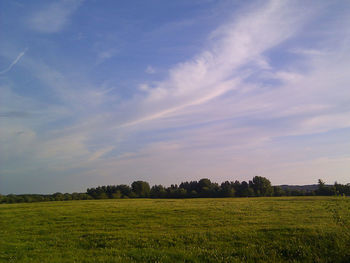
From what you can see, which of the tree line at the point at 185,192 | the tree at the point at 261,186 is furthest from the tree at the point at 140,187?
the tree at the point at 261,186

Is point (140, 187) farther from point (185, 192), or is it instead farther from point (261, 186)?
point (261, 186)

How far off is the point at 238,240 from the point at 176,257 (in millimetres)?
4321

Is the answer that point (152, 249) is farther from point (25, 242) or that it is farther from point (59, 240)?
point (25, 242)

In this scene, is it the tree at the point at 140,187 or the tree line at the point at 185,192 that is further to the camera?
the tree at the point at 140,187

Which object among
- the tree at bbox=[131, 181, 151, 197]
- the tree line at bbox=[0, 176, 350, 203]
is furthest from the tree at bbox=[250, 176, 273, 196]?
the tree at bbox=[131, 181, 151, 197]

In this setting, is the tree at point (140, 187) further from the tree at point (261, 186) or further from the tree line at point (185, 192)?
the tree at point (261, 186)

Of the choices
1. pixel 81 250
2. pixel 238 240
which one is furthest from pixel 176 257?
pixel 81 250

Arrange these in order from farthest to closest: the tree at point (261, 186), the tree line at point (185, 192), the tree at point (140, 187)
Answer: the tree at point (140, 187) < the tree at point (261, 186) < the tree line at point (185, 192)

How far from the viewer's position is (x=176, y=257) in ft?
36.0

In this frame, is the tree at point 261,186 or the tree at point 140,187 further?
the tree at point 140,187

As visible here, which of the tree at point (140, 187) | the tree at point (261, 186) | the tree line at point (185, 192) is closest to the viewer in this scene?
the tree line at point (185, 192)

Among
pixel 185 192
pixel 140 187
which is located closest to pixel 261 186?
pixel 185 192

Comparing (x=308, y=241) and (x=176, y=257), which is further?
(x=308, y=241)

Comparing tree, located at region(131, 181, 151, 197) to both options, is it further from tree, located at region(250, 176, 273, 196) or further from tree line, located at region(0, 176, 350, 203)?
tree, located at region(250, 176, 273, 196)
